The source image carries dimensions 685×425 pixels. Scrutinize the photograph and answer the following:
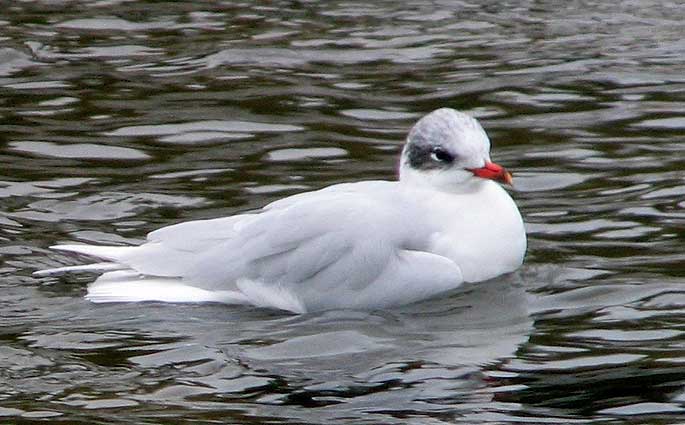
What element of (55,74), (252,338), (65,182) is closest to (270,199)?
(65,182)

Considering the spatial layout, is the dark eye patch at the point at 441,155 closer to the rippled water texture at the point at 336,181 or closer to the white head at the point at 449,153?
the white head at the point at 449,153

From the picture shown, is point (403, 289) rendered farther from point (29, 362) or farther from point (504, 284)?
point (29, 362)

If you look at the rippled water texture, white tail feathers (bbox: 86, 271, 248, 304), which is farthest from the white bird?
the rippled water texture

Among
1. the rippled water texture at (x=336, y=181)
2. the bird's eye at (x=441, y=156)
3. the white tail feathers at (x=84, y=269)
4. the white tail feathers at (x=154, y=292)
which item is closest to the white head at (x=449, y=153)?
the bird's eye at (x=441, y=156)

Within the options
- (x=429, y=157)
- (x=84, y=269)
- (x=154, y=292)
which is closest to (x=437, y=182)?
(x=429, y=157)

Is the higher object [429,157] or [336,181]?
[429,157]

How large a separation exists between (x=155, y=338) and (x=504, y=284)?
1.90 metres

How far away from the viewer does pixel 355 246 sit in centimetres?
898

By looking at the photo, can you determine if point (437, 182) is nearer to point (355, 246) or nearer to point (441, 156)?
point (441, 156)

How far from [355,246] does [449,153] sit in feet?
2.66

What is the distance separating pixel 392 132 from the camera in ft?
39.5

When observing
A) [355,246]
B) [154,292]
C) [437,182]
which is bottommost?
[154,292]

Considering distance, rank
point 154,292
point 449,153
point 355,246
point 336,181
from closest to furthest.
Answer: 1. point 355,246
2. point 154,292
3. point 449,153
4. point 336,181

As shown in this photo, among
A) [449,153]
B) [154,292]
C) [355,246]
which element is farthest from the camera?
[449,153]
